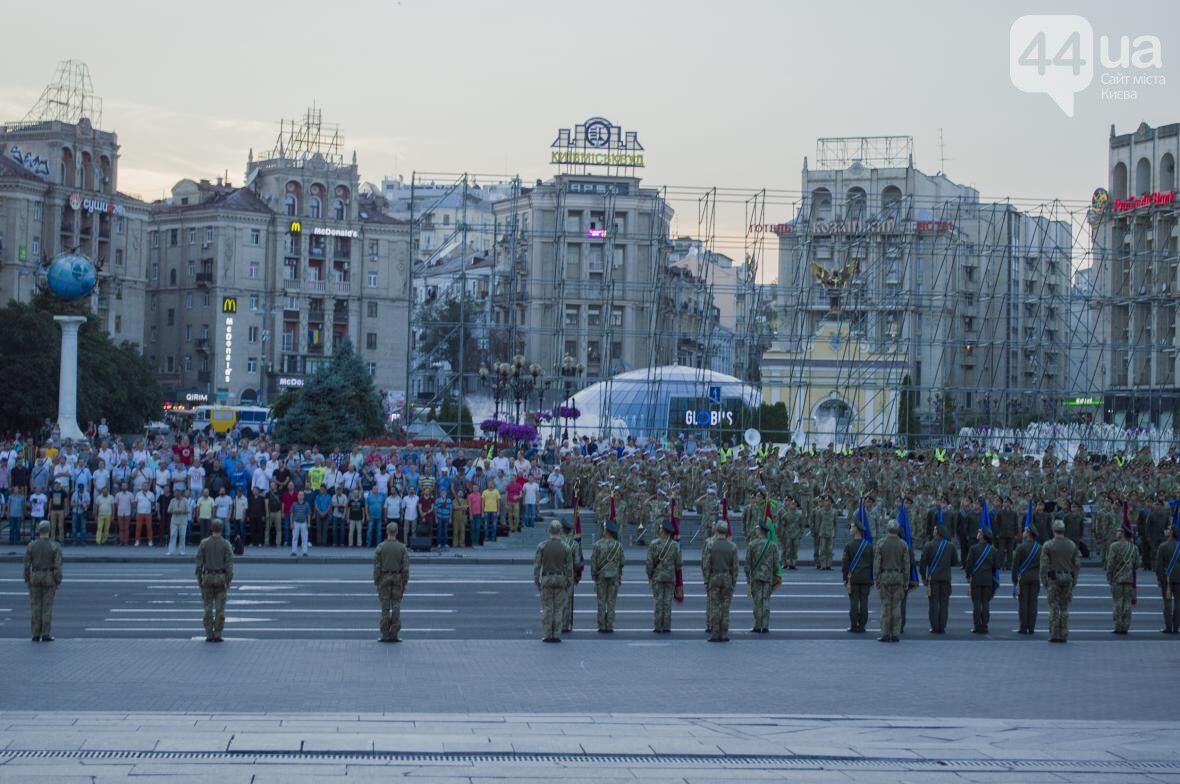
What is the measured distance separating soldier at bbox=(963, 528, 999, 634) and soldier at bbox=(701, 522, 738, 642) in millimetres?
3387

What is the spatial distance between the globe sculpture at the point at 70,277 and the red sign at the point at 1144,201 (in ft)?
152

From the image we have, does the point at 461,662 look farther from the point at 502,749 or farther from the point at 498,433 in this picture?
the point at 498,433

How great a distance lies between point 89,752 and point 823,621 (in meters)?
12.4

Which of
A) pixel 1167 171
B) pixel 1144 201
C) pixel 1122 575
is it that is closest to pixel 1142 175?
pixel 1167 171

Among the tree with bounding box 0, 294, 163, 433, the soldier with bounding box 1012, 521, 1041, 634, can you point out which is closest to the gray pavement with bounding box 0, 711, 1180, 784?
the soldier with bounding box 1012, 521, 1041, 634

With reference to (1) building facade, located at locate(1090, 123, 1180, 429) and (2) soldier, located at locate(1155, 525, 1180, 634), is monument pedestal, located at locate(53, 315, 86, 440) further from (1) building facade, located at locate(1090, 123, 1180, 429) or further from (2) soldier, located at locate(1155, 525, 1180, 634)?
(1) building facade, located at locate(1090, 123, 1180, 429)

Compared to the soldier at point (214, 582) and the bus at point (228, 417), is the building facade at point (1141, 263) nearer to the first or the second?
the bus at point (228, 417)

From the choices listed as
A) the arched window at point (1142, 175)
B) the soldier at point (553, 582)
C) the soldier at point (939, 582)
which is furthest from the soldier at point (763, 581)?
the arched window at point (1142, 175)

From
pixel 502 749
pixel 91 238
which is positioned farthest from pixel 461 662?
pixel 91 238

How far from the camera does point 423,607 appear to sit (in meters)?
23.1

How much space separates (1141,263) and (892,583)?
198 ft

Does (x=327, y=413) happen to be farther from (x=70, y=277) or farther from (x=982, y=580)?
(x=982, y=580)

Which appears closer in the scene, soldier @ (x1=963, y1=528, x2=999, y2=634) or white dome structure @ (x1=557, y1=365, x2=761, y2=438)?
soldier @ (x1=963, y1=528, x2=999, y2=634)

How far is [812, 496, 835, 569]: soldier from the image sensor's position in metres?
29.8
